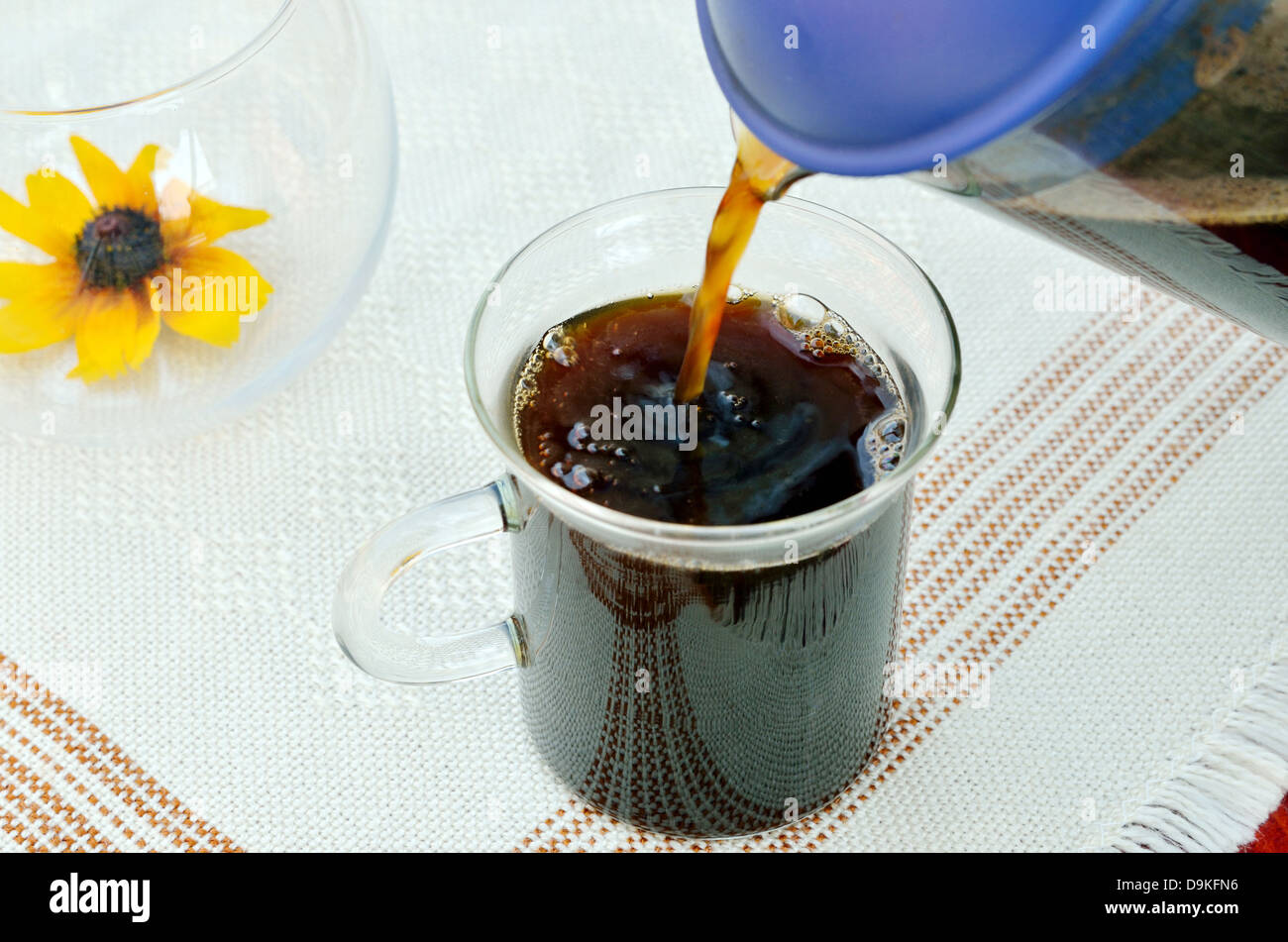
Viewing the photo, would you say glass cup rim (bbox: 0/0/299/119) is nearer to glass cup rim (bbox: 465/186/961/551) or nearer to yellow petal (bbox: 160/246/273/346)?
yellow petal (bbox: 160/246/273/346)

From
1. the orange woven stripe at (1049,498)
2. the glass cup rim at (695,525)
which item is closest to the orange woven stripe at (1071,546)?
the orange woven stripe at (1049,498)

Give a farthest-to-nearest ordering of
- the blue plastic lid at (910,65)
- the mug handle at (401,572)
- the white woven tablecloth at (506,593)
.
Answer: the white woven tablecloth at (506,593)
the mug handle at (401,572)
the blue plastic lid at (910,65)

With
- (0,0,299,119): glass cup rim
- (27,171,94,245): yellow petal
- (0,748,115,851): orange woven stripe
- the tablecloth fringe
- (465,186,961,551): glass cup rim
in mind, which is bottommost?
(0,748,115,851): orange woven stripe

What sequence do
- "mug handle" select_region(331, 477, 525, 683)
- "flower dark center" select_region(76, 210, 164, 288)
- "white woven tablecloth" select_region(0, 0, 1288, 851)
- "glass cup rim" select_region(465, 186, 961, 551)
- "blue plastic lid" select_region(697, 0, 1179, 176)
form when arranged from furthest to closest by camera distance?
"flower dark center" select_region(76, 210, 164, 288), "white woven tablecloth" select_region(0, 0, 1288, 851), "mug handle" select_region(331, 477, 525, 683), "glass cup rim" select_region(465, 186, 961, 551), "blue plastic lid" select_region(697, 0, 1179, 176)

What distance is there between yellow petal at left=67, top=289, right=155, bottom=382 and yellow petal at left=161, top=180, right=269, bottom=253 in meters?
0.05

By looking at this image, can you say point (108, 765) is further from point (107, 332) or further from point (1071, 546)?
point (1071, 546)

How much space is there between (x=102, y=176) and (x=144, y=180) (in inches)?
1.0

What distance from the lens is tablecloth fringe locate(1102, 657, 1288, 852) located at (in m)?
0.83

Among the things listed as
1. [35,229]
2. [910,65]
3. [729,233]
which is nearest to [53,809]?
[35,229]

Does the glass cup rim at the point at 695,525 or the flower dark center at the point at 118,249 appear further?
the flower dark center at the point at 118,249

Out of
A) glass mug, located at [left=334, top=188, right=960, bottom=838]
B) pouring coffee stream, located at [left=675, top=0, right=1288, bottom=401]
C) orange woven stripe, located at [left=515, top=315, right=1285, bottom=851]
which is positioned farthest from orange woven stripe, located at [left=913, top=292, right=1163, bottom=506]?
pouring coffee stream, located at [left=675, top=0, right=1288, bottom=401]

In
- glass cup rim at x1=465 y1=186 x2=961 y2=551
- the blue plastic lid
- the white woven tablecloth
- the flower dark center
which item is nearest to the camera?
the blue plastic lid

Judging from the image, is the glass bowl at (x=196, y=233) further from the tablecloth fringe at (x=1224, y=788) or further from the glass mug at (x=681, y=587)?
the tablecloth fringe at (x=1224, y=788)

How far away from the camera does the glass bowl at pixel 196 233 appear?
36.1 inches
